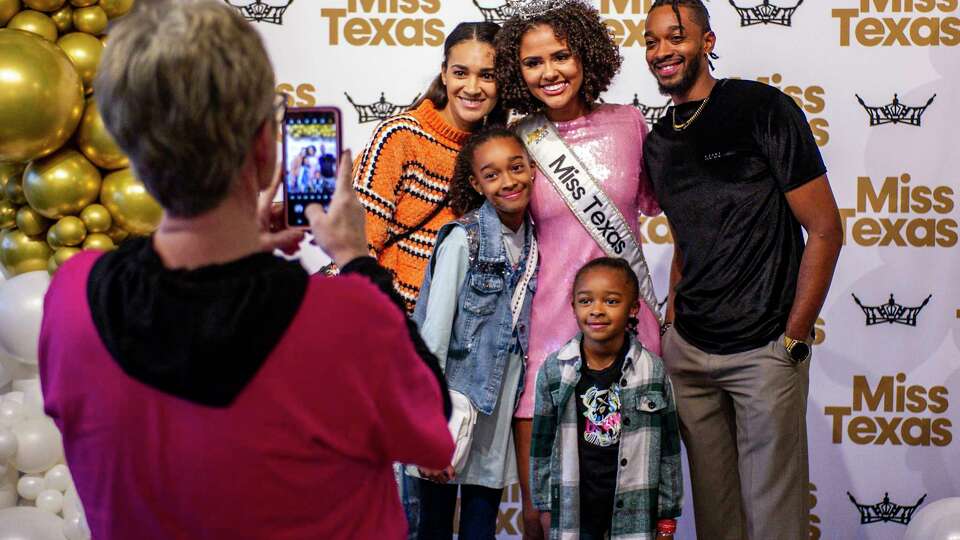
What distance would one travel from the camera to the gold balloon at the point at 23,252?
124 inches

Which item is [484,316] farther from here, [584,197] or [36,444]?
[36,444]

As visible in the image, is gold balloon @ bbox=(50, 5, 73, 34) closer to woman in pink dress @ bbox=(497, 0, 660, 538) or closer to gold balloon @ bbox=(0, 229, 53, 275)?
gold balloon @ bbox=(0, 229, 53, 275)

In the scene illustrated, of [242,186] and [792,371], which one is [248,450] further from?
[792,371]

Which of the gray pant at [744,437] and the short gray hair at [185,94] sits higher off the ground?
the short gray hair at [185,94]

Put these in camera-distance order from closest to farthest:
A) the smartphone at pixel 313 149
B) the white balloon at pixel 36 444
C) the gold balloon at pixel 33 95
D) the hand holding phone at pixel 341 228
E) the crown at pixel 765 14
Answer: the hand holding phone at pixel 341 228 < the smartphone at pixel 313 149 < the gold balloon at pixel 33 95 < the white balloon at pixel 36 444 < the crown at pixel 765 14

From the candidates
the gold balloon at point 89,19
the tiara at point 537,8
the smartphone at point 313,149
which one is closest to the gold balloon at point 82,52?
the gold balloon at point 89,19

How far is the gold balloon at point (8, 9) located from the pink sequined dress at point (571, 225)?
168 cm

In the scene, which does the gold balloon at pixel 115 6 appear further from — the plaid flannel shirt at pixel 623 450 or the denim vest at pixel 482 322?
the plaid flannel shirt at pixel 623 450

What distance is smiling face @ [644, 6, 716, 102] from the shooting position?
272cm

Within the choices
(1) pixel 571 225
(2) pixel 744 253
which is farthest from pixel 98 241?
(2) pixel 744 253

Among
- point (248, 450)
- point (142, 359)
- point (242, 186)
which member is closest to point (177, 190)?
point (242, 186)

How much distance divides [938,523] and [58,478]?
272 centimetres

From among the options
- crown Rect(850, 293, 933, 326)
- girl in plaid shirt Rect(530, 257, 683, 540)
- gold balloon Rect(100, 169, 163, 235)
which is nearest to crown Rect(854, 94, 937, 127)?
crown Rect(850, 293, 933, 326)

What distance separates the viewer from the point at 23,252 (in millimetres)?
3143
